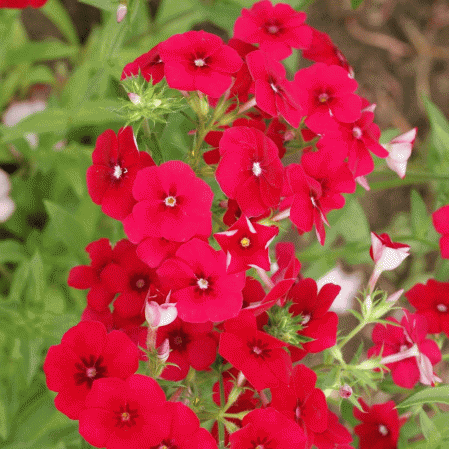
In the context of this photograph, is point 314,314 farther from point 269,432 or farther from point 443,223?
point 443,223

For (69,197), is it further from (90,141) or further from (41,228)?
(90,141)

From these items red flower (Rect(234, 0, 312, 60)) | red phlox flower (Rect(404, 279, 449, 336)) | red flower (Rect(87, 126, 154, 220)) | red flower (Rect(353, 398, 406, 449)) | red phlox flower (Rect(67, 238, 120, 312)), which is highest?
red flower (Rect(234, 0, 312, 60))

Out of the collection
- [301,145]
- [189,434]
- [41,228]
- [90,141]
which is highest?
[301,145]

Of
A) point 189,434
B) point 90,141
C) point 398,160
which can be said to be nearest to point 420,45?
point 90,141

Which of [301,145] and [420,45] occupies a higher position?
[301,145]

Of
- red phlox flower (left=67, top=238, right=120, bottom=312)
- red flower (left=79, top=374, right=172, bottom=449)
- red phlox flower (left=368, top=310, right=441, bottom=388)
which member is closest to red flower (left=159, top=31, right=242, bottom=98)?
red phlox flower (left=67, top=238, right=120, bottom=312)

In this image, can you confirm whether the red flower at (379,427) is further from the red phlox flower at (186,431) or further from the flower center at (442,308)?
the red phlox flower at (186,431)

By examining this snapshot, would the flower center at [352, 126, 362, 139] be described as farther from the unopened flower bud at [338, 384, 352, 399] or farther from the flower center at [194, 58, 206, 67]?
the unopened flower bud at [338, 384, 352, 399]
